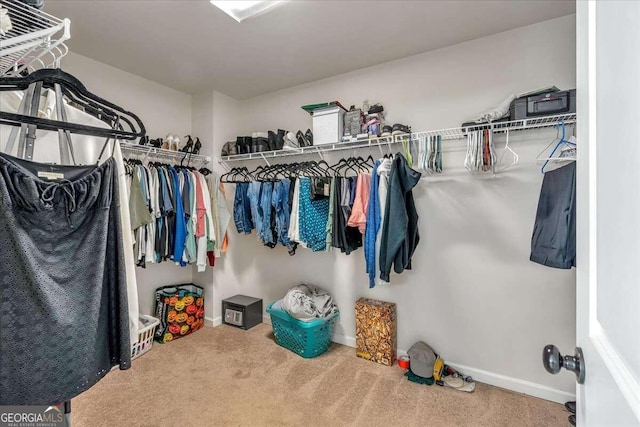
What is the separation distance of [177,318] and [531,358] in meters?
3.09

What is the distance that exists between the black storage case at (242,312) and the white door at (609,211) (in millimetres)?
2936

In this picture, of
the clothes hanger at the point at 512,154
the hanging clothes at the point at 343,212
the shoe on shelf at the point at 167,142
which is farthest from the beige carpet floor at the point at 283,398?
the shoe on shelf at the point at 167,142

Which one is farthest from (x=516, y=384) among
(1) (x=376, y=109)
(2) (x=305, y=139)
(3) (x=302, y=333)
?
(2) (x=305, y=139)

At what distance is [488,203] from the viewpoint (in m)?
2.29

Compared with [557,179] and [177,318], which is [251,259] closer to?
[177,318]

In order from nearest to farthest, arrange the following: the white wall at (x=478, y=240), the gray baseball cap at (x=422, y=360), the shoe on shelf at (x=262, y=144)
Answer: the white wall at (x=478, y=240) → the gray baseball cap at (x=422, y=360) → the shoe on shelf at (x=262, y=144)

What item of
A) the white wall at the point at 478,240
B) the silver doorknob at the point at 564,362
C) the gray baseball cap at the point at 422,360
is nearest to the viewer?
the silver doorknob at the point at 564,362

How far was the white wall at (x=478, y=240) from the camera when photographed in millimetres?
2109

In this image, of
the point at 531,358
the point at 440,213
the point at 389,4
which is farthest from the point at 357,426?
the point at 389,4

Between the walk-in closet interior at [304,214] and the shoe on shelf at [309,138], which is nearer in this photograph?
the walk-in closet interior at [304,214]

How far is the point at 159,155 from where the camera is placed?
3.10 metres

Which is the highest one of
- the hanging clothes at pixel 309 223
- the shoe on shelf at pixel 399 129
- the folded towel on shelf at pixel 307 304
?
the shoe on shelf at pixel 399 129

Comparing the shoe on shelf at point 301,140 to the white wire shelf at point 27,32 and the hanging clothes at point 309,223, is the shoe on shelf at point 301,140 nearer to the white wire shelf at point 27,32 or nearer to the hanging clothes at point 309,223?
the hanging clothes at point 309,223

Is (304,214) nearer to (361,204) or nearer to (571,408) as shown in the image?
(361,204)
